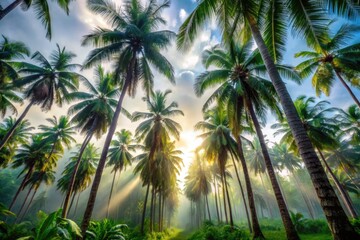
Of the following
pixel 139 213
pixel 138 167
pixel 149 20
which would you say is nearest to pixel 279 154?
pixel 138 167

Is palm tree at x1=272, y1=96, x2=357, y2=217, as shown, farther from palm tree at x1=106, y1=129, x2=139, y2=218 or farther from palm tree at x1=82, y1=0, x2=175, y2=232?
palm tree at x1=106, y1=129, x2=139, y2=218

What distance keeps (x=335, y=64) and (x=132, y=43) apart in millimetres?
15628

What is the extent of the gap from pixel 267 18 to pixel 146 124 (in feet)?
45.8

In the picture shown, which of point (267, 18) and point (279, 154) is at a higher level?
point (279, 154)

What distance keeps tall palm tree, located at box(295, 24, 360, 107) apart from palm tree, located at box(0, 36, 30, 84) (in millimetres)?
23258

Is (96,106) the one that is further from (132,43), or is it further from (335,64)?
(335,64)

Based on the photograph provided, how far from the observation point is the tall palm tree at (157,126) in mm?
17734

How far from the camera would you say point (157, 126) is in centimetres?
1798

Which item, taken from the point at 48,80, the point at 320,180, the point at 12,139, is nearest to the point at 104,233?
the point at 320,180

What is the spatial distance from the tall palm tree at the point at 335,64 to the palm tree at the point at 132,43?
10565 mm

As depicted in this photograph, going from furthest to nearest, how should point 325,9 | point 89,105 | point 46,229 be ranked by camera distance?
point 89,105, point 325,9, point 46,229

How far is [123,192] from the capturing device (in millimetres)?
41812

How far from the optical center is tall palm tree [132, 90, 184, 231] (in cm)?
1773

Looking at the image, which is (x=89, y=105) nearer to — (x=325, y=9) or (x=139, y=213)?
(x=325, y=9)
